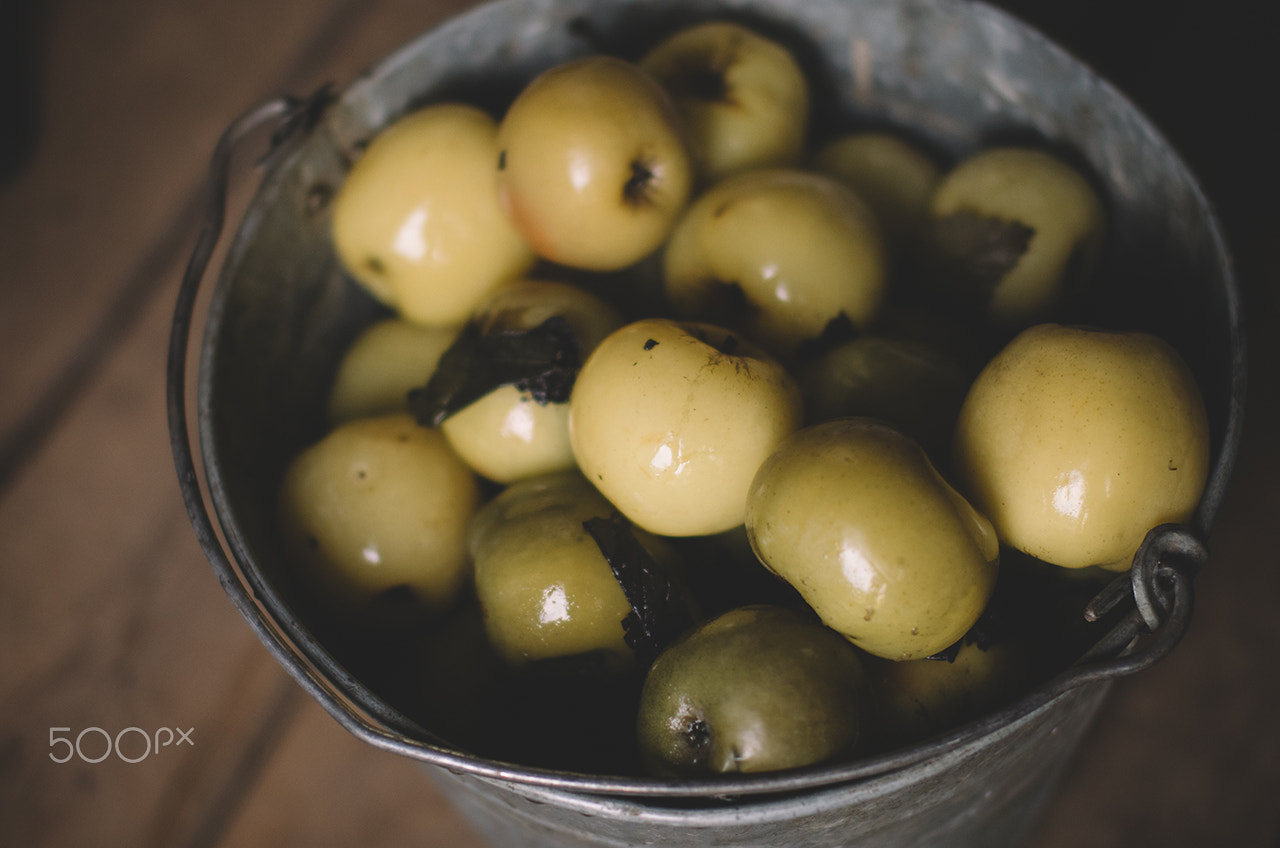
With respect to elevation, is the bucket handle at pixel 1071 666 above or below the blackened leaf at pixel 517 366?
below

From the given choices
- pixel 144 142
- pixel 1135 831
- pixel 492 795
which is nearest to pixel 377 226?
pixel 492 795

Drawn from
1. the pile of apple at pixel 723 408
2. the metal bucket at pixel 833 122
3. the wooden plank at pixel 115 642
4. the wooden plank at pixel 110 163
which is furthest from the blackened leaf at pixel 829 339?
the wooden plank at pixel 110 163

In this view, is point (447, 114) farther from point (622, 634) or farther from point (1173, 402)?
point (1173, 402)

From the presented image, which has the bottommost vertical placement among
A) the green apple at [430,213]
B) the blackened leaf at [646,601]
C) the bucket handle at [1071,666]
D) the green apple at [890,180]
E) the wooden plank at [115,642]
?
the wooden plank at [115,642]

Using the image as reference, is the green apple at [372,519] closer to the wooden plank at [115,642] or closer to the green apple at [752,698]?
the green apple at [752,698]

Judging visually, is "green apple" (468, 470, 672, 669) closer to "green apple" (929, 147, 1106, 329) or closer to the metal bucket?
the metal bucket

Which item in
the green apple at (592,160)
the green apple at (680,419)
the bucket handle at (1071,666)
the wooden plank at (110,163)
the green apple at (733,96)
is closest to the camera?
the bucket handle at (1071,666)

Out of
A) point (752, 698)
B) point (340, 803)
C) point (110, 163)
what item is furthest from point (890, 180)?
point (110, 163)
